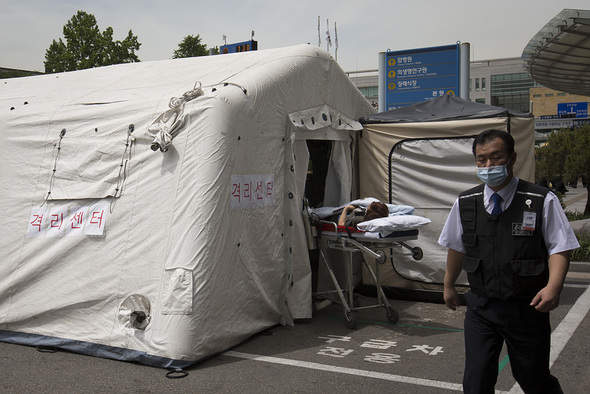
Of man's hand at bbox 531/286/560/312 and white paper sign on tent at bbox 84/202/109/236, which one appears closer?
man's hand at bbox 531/286/560/312

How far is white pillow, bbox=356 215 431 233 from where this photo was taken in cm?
623

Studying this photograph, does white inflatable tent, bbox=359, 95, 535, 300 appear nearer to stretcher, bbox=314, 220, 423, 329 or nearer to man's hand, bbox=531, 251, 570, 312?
stretcher, bbox=314, 220, 423, 329

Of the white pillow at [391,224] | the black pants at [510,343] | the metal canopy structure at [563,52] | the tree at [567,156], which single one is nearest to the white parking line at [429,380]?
the black pants at [510,343]

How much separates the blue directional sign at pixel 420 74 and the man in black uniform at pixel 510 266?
38.3ft

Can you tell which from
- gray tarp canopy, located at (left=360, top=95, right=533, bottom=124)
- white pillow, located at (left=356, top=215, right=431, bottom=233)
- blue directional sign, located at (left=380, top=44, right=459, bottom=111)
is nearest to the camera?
white pillow, located at (left=356, top=215, right=431, bottom=233)

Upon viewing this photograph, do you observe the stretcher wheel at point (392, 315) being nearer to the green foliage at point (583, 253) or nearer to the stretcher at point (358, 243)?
the stretcher at point (358, 243)

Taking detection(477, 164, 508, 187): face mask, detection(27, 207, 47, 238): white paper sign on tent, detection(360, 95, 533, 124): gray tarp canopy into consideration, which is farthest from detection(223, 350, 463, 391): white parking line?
detection(360, 95, 533, 124): gray tarp canopy

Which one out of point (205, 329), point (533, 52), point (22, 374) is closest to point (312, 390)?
point (205, 329)

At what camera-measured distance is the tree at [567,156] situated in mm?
13945

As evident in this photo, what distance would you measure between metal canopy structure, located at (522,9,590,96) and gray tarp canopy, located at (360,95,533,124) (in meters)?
7.41

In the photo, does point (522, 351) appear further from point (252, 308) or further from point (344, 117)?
point (344, 117)

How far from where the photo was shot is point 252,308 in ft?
20.0

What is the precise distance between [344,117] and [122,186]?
322cm

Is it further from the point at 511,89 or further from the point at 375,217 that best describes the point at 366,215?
the point at 511,89
